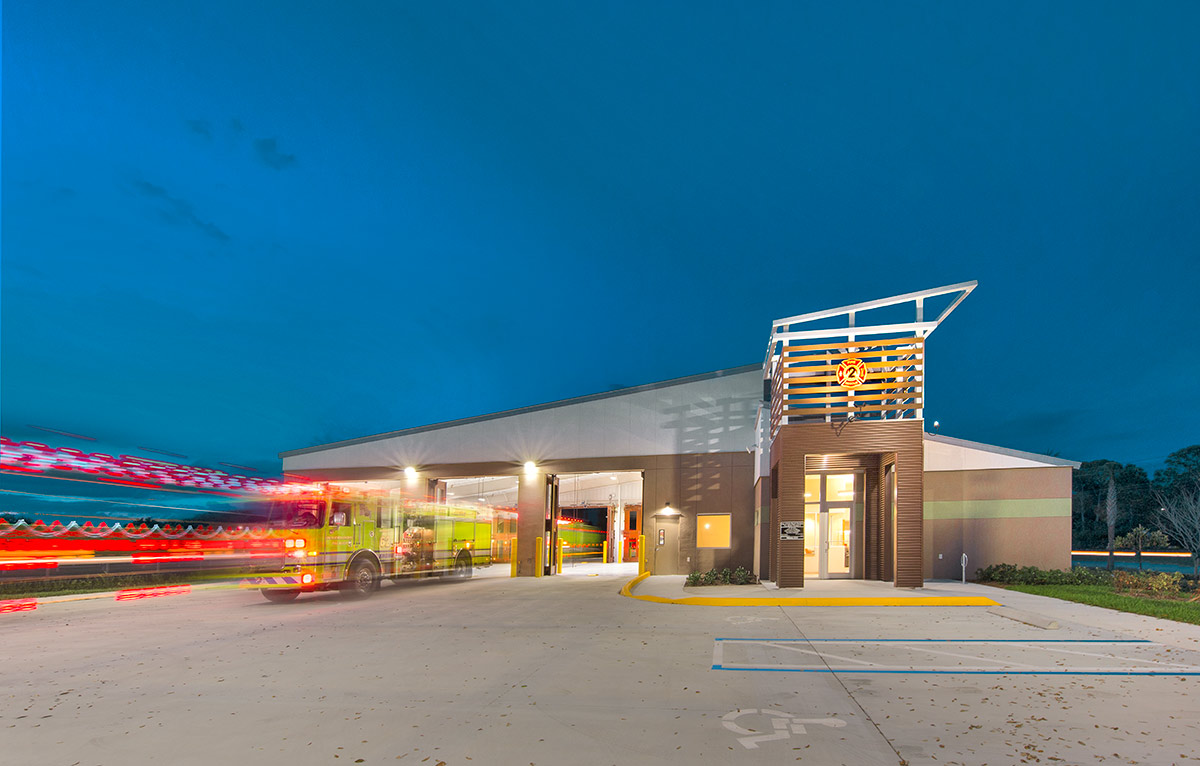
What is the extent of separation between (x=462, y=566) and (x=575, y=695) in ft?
67.2

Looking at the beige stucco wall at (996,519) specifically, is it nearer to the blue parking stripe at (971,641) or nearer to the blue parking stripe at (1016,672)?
the blue parking stripe at (971,641)

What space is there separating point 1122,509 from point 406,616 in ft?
224

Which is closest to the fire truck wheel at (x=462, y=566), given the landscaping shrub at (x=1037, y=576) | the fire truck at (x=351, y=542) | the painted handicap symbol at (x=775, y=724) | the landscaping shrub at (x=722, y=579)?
the fire truck at (x=351, y=542)

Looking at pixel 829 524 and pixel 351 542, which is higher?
pixel 829 524

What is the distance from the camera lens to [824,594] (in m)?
18.3

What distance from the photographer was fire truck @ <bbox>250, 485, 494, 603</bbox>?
18.3 m

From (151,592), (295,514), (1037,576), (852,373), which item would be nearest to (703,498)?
(852,373)

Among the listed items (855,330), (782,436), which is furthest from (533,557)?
(855,330)

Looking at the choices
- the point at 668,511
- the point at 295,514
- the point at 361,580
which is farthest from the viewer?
the point at 668,511

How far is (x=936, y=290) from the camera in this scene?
1938 cm

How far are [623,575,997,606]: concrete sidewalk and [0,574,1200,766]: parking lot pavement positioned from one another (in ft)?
9.85

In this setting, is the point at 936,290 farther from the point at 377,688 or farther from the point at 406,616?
the point at 377,688

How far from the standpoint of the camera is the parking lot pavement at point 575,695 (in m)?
6.00

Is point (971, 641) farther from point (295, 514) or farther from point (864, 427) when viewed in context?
point (295, 514)
